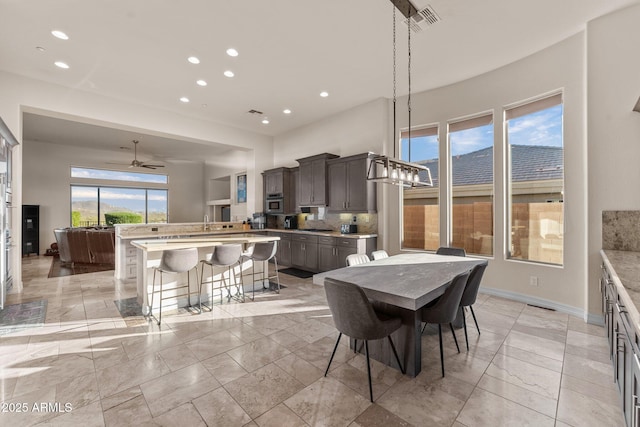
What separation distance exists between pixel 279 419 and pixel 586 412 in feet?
6.60

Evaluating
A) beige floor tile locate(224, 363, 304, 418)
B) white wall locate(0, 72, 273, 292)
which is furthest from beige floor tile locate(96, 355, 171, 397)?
white wall locate(0, 72, 273, 292)

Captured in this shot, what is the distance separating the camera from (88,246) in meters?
6.80

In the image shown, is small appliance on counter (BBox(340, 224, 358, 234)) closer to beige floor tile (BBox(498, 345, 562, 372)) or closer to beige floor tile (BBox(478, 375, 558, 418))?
beige floor tile (BBox(498, 345, 562, 372))

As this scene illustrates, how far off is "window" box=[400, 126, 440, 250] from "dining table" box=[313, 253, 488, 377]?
2.16 meters

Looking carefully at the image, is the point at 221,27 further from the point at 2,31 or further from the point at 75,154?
the point at 75,154

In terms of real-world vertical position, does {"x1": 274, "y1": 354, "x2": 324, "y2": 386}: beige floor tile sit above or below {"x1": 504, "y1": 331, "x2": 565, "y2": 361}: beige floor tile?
below

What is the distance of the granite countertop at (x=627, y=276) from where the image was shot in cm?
136

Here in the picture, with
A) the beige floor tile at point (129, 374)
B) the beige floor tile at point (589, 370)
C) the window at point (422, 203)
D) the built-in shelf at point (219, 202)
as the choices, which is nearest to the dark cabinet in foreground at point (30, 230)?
the built-in shelf at point (219, 202)

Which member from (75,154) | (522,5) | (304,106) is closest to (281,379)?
(522,5)

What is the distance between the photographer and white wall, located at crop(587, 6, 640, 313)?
2.98 meters

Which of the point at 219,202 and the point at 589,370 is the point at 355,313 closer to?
the point at 589,370

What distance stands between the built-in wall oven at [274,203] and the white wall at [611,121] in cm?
552

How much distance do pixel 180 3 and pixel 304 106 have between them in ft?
9.98

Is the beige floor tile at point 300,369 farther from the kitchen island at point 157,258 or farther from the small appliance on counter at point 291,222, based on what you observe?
the small appliance on counter at point 291,222
